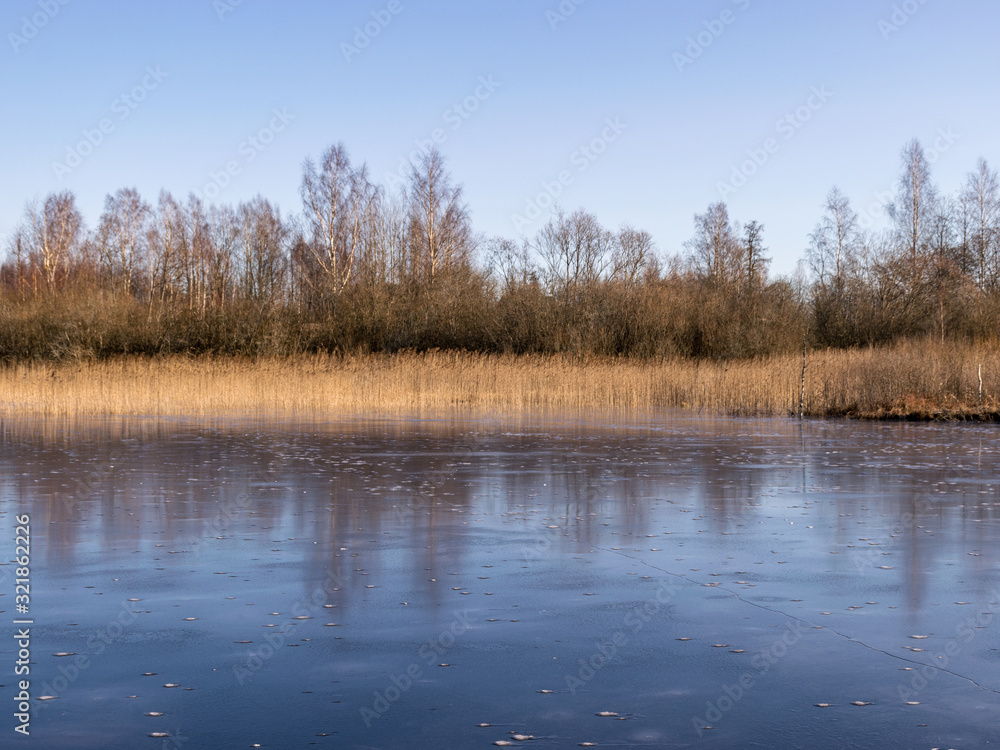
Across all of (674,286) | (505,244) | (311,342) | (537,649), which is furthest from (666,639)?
(505,244)

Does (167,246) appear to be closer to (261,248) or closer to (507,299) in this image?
(261,248)

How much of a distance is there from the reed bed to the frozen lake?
1185cm

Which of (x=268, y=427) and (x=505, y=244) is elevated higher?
(x=505, y=244)

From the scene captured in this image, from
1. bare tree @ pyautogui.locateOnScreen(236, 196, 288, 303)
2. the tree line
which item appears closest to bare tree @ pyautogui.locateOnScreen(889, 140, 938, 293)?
the tree line

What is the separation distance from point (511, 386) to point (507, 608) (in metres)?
21.0

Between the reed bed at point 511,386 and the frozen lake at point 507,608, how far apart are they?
467 inches

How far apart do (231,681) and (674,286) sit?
37.4 meters

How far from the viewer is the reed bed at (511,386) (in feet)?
74.0

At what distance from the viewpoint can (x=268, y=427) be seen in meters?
18.4

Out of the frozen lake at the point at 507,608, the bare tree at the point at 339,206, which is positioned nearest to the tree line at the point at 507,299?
the bare tree at the point at 339,206

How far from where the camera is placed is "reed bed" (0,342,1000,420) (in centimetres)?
2255

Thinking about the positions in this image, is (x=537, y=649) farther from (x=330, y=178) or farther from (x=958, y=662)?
(x=330, y=178)

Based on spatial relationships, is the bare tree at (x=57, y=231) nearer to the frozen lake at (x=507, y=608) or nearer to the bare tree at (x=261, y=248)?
the bare tree at (x=261, y=248)

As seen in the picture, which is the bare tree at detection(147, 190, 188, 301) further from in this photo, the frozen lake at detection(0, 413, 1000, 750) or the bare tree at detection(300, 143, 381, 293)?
the frozen lake at detection(0, 413, 1000, 750)
